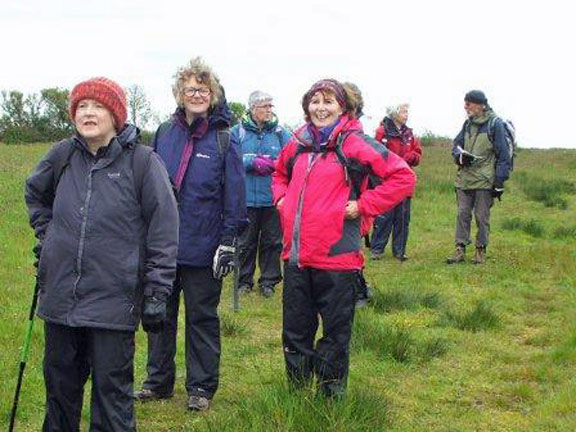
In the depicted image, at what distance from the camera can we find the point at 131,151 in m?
3.79

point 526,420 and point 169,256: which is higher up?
point 169,256

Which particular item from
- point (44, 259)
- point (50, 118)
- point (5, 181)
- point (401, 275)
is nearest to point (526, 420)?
point (44, 259)

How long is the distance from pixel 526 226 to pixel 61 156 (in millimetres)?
11090

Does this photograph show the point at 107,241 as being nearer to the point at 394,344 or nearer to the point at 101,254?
the point at 101,254

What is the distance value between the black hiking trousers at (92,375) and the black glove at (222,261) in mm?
1105

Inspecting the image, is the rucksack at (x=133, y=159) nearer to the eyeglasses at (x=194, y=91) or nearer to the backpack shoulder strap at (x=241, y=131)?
the eyeglasses at (x=194, y=91)

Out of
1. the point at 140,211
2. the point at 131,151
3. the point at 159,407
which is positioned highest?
the point at 131,151

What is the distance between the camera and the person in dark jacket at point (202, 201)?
4852mm

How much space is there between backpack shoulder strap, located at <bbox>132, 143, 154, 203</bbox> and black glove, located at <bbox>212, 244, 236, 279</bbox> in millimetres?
1152

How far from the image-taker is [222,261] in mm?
4805

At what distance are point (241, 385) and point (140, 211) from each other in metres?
2.13

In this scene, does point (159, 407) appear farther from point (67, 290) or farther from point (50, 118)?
point (50, 118)

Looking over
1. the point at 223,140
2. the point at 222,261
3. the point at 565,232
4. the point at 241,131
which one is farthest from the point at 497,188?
the point at 222,261

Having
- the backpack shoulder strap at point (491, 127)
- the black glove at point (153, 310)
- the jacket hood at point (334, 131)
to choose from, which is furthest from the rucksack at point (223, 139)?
the backpack shoulder strap at point (491, 127)
